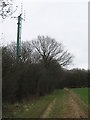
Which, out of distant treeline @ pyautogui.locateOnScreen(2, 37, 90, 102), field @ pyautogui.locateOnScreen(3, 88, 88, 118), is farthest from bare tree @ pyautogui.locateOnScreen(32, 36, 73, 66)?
field @ pyautogui.locateOnScreen(3, 88, 88, 118)

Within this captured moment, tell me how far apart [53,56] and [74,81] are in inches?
1224

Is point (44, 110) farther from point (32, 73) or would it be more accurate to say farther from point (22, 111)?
point (32, 73)

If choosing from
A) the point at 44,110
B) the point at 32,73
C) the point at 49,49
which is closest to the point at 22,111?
the point at 44,110

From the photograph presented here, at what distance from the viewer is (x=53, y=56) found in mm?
83062

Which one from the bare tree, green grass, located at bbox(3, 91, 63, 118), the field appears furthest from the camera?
the bare tree

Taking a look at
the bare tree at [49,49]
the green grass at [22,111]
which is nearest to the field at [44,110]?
the green grass at [22,111]

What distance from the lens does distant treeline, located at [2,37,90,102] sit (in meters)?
23.2

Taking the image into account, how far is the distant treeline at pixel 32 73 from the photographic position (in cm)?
2320

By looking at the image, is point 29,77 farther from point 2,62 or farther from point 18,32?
point 2,62

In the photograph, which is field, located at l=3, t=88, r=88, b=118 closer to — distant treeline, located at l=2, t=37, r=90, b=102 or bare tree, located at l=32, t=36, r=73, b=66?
distant treeline, located at l=2, t=37, r=90, b=102

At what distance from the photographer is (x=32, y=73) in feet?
126

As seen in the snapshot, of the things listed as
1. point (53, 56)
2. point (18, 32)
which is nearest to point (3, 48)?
point (18, 32)

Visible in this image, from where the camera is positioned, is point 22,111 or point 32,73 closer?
point 22,111

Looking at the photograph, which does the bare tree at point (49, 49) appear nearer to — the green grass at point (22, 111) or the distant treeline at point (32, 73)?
the distant treeline at point (32, 73)
